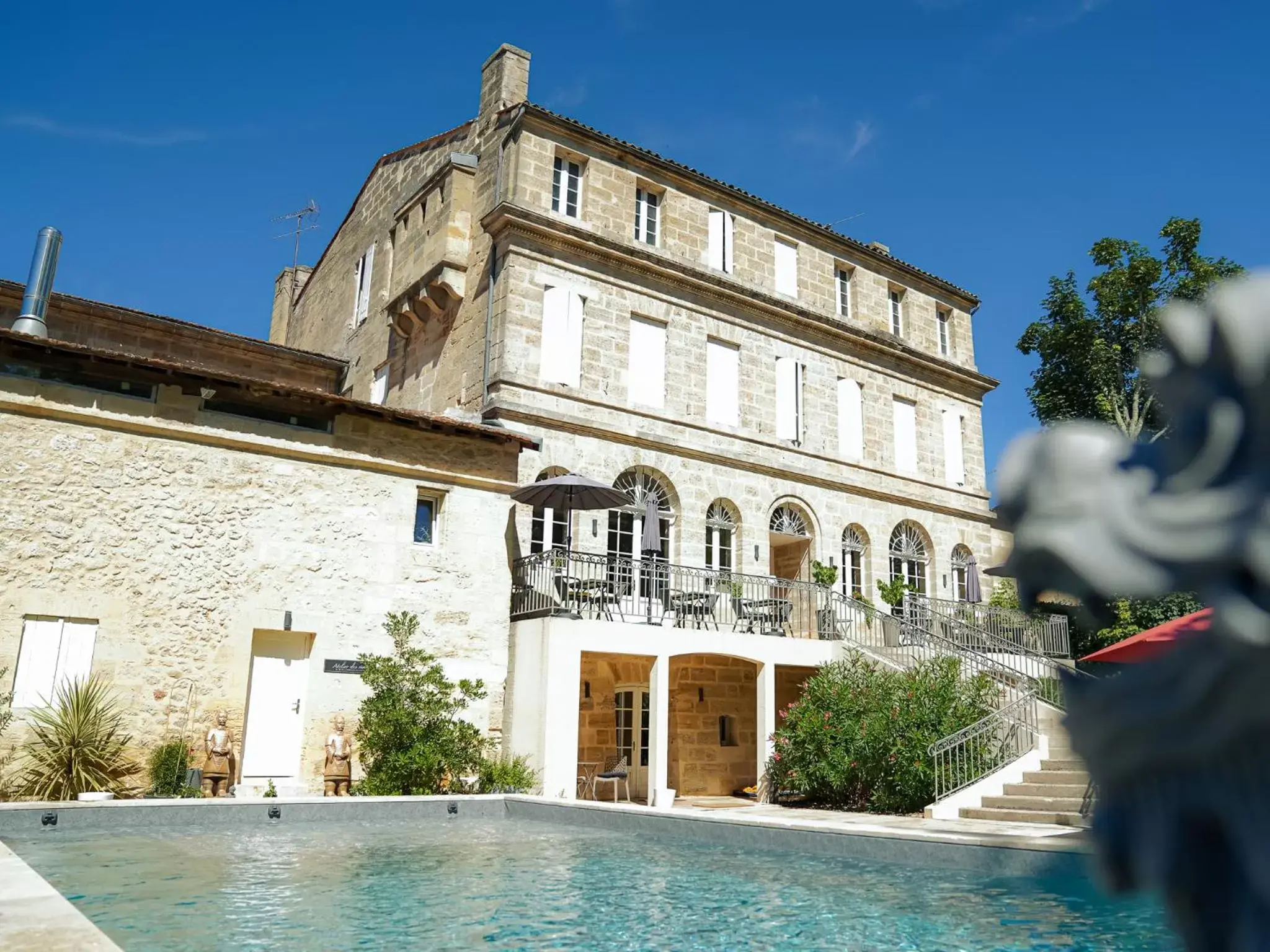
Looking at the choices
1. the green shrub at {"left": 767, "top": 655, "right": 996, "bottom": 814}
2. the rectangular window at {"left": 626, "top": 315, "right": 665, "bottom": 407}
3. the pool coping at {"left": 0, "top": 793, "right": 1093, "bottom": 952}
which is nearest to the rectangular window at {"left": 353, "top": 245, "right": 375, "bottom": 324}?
the rectangular window at {"left": 626, "top": 315, "right": 665, "bottom": 407}

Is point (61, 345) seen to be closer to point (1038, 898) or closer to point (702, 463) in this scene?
point (702, 463)

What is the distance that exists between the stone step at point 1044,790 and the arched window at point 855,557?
936cm

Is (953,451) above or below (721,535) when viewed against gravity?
above

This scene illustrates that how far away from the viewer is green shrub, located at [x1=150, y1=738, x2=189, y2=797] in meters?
11.9

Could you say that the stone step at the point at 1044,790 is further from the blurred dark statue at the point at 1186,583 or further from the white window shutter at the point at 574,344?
the blurred dark statue at the point at 1186,583

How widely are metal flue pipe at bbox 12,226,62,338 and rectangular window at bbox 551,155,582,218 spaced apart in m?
9.04

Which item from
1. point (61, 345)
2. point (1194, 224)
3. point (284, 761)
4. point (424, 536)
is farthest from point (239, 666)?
point (1194, 224)

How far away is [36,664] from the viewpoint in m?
11.8

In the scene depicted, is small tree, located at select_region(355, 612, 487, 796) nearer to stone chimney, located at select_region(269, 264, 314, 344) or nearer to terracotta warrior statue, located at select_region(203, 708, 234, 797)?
terracotta warrior statue, located at select_region(203, 708, 234, 797)

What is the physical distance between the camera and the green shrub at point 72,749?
11336 mm

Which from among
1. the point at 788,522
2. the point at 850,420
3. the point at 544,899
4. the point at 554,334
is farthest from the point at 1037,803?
the point at 850,420

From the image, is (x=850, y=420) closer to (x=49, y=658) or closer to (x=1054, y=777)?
(x=1054, y=777)

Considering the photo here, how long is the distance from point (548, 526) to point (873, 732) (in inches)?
264

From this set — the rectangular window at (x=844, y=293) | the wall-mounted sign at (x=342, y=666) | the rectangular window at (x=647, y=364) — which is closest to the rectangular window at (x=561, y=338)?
the rectangular window at (x=647, y=364)
